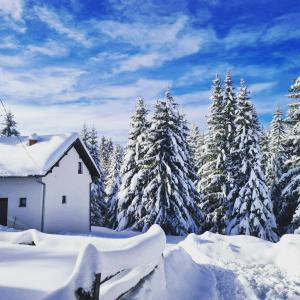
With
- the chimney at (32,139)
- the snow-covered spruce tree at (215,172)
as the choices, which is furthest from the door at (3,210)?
the snow-covered spruce tree at (215,172)

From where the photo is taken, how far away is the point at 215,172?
29.5 meters

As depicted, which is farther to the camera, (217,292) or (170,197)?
(170,197)

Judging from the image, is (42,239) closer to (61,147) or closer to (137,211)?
(61,147)

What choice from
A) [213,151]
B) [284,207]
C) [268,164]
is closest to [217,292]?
[284,207]

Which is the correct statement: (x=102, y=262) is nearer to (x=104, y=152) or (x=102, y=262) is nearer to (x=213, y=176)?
(x=213, y=176)

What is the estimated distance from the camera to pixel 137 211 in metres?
28.3

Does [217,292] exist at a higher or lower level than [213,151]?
lower

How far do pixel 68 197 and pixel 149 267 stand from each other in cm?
2059

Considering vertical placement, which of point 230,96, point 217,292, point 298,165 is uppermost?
point 230,96

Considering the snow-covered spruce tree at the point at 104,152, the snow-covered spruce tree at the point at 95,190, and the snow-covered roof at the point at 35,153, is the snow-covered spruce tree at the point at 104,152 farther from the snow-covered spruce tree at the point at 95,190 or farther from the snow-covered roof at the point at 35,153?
the snow-covered roof at the point at 35,153

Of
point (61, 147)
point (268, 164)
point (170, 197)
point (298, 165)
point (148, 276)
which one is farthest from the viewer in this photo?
point (268, 164)

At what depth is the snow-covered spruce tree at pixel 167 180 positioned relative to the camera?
26922 millimetres

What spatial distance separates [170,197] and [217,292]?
18.5 m

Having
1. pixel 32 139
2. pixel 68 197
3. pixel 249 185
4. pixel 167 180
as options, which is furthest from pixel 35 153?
pixel 249 185
